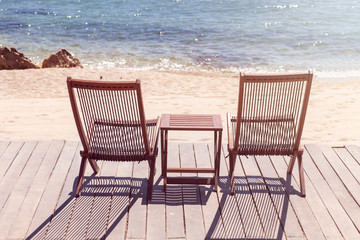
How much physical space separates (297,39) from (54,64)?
11.1 meters

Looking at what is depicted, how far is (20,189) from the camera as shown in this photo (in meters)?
4.00

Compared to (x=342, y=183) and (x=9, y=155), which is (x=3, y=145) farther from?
(x=342, y=183)

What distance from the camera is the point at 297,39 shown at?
60.3ft

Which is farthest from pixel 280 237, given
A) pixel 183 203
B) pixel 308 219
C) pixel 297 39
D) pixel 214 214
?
pixel 297 39

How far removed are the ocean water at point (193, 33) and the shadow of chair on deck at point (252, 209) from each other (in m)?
9.97

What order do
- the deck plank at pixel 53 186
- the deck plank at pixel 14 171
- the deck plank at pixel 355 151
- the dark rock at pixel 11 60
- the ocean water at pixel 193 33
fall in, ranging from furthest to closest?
the ocean water at pixel 193 33
the dark rock at pixel 11 60
the deck plank at pixel 355 151
the deck plank at pixel 14 171
the deck plank at pixel 53 186

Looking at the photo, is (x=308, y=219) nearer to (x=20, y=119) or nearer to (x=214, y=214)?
(x=214, y=214)

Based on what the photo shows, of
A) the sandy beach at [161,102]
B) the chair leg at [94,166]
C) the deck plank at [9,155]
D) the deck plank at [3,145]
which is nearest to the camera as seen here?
the chair leg at [94,166]

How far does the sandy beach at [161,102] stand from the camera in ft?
20.5

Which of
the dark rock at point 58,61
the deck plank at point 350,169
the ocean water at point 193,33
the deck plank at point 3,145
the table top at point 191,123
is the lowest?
the ocean water at point 193,33

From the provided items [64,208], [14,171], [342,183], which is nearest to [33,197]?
[64,208]

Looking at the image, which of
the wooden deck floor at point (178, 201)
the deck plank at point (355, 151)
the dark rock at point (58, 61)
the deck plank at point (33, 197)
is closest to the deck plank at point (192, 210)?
the wooden deck floor at point (178, 201)

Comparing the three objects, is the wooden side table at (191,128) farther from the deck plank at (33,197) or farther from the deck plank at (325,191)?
the deck plank at (33,197)

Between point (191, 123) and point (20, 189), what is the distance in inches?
70.4
